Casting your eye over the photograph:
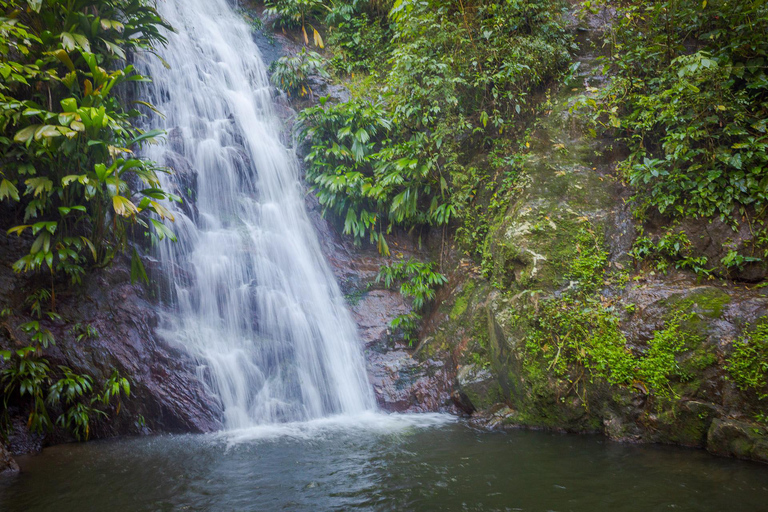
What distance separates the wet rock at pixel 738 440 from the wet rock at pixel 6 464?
668 cm

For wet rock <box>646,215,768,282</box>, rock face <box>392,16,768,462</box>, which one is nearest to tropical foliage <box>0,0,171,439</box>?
rock face <box>392,16,768,462</box>

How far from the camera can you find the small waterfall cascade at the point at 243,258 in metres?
6.19

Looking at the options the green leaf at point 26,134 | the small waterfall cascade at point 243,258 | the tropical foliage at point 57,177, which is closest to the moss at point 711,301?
the small waterfall cascade at point 243,258

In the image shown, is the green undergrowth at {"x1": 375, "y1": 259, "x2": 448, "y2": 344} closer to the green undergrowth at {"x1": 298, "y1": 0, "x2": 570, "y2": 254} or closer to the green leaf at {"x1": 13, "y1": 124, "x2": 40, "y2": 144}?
the green undergrowth at {"x1": 298, "y1": 0, "x2": 570, "y2": 254}

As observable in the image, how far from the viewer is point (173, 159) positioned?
758 cm

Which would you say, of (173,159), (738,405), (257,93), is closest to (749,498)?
(738,405)

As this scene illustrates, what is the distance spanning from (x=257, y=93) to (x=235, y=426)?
7334 mm

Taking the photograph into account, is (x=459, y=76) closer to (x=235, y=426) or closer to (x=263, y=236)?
(x=263, y=236)

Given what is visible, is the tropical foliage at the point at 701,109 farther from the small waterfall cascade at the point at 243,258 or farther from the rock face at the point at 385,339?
the small waterfall cascade at the point at 243,258

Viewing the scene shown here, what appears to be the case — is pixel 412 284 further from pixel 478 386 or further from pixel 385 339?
pixel 478 386

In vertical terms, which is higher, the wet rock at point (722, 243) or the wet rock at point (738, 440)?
the wet rock at point (722, 243)

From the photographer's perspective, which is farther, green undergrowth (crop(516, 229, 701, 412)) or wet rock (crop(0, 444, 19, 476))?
green undergrowth (crop(516, 229, 701, 412))

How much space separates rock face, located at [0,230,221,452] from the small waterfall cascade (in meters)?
0.28

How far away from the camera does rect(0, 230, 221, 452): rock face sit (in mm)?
5184
